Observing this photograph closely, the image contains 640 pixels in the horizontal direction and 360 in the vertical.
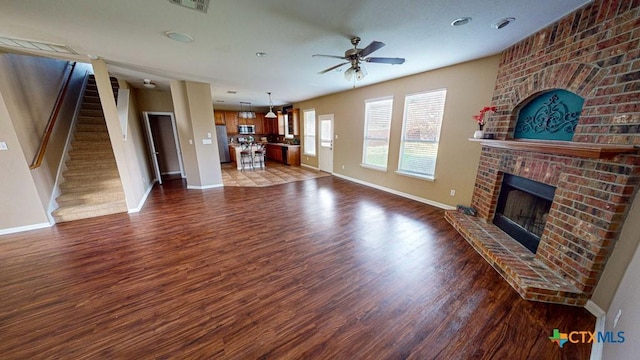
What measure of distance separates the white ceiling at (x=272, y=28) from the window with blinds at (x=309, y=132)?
3903mm

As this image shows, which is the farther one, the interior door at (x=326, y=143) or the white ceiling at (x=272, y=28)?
the interior door at (x=326, y=143)

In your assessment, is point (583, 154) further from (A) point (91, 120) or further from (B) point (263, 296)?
(A) point (91, 120)

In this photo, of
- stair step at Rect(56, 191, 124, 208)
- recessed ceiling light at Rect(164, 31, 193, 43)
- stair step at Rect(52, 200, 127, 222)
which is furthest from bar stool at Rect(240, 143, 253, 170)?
recessed ceiling light at Rect(164, 31, 193, 43)

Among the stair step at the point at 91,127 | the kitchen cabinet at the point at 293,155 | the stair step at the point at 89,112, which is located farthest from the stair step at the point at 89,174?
the kitchen cabinet at the point at 293,155

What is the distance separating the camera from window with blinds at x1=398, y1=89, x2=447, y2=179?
12.3 feet

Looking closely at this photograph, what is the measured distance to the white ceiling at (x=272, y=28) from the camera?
1.78 m

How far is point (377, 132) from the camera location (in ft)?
16.3

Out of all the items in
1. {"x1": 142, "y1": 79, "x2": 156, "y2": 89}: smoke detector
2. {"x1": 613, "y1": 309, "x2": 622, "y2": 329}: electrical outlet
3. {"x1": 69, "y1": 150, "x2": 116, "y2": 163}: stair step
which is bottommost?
{"x1": 613, "y1": 309, "x2": 622, "y2": 329}: electrical outlet

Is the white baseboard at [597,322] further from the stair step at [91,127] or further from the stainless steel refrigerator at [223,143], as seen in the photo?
the stainless steel refrigerator at [223,143]

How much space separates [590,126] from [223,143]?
9.75 m

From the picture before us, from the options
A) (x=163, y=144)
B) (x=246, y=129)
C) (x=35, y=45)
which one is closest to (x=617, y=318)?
(x=35, y=45)

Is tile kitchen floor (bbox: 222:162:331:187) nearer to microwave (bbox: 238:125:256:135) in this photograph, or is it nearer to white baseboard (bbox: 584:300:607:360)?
microwave (bbox: 238:125:256:135)

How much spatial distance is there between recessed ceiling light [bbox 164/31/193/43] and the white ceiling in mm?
75

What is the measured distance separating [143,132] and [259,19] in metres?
5.33
